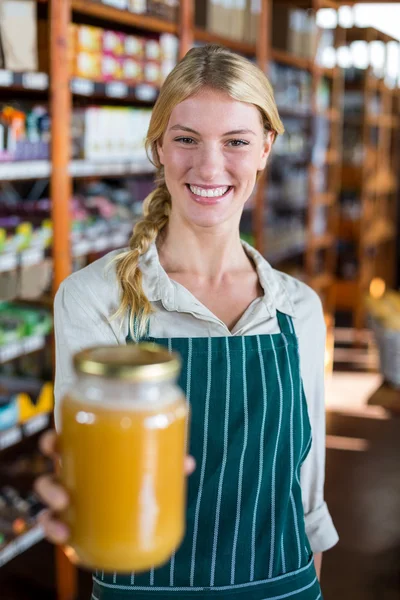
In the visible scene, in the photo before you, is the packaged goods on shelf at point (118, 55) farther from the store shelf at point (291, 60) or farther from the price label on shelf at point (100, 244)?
the store shelf at point (291, 60)

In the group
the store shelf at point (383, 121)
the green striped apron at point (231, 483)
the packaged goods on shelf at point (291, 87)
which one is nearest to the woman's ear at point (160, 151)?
the green striped apron at point (231, 483)

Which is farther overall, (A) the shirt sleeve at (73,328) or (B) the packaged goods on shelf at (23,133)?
(B) the packaged goods on shelf at (23,133)

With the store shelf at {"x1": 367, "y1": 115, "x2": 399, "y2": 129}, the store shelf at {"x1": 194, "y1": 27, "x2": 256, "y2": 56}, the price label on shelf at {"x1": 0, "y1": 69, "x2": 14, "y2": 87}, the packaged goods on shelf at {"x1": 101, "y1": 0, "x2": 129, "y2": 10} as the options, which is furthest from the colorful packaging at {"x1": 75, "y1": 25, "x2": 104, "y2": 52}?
the store shelf at {"x1": 367, "y1": 115, "x2": 399, "y2": 129}

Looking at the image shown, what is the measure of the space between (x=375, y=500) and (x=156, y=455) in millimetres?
3728

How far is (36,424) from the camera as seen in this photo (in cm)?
327

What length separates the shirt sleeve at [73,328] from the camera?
4.72 feet

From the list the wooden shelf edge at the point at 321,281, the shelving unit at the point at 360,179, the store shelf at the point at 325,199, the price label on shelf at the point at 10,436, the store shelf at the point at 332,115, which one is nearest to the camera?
the price label on shelf at the point at 10,436

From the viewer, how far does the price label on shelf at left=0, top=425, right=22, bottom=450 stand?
120 inches

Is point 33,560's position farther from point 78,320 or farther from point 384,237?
point 384,237

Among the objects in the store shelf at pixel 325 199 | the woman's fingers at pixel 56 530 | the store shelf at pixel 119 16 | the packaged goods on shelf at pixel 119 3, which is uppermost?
the packaged goods on shelf at pixel 119 3

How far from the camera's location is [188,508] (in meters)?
1.51

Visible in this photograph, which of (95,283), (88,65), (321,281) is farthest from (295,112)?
(95,283)

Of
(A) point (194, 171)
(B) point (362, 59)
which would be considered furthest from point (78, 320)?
(B) point (362, 59)

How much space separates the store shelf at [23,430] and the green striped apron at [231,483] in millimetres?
1575
